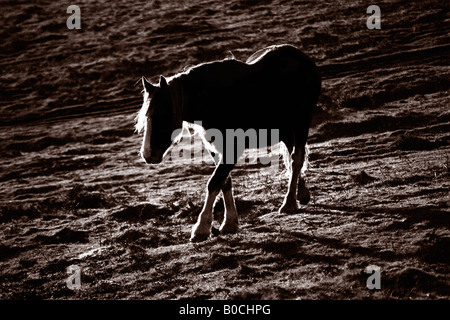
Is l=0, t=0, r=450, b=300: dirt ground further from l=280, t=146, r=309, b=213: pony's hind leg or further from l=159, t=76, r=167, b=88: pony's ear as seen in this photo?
l=159, t=76, r=167, b=88: pony's ear

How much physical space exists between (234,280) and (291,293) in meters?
0.61

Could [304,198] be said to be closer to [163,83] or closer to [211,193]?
[211,193]

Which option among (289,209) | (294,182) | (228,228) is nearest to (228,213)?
(228,228)

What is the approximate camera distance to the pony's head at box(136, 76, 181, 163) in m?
6.04

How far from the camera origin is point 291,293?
16.7ft

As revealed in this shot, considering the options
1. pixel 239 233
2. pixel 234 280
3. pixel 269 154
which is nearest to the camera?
pixel 234 280

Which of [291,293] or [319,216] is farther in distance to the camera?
[319,216]

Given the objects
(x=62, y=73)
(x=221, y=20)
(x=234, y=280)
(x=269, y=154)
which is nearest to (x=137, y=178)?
(x=269, y=154)

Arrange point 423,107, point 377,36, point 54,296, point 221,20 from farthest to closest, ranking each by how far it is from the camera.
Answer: point 221,20
point 377,36
point 423,107
point 54,296

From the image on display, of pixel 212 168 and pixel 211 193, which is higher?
pixel 211 193

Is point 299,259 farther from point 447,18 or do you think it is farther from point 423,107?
point 447,18

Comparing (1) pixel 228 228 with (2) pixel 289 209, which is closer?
(1) pixel 228 228

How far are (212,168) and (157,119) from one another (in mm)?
3958

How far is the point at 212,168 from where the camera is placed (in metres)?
9.95
